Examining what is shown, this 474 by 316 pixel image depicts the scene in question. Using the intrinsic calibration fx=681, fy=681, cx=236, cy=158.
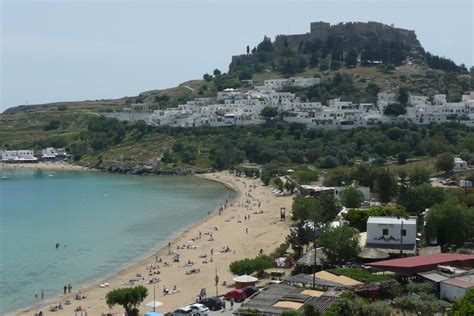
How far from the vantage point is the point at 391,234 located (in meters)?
25.1

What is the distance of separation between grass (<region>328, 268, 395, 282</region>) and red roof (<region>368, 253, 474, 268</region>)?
0.62 meters

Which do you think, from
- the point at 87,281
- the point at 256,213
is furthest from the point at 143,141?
the point at 87,281

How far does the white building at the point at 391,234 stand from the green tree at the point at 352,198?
9.77m

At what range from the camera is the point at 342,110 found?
241ft

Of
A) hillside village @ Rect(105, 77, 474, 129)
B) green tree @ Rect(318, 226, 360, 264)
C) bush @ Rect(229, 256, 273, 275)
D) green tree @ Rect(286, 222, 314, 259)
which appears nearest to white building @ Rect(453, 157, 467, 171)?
hillside village @ Rect(105, 77, 474, 129)

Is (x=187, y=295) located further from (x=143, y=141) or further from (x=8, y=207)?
(x=143, y=141)

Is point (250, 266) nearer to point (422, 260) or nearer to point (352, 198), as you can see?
point (422, 260)

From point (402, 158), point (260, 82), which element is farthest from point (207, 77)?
point (402, 158)

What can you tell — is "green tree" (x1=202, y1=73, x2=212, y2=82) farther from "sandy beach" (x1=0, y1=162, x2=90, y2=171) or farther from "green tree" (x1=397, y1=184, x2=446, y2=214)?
"green tree" (x1=397, y1=184, x2=446, y2=214)

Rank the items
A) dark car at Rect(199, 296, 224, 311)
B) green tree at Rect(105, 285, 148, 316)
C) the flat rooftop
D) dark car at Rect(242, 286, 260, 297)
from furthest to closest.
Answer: the flat rooftop, green tree at Rect(105, 285, 148, 316), dark car at Rect(242, 286, 260, 297), dark car at Rect(199, 296, 224, 311)

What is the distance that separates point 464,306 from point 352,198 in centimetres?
2014

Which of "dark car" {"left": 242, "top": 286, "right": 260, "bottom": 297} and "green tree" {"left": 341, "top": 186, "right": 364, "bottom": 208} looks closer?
"dark car" {"left": 242, "top": 286, "right": 260, "bottom": 297}

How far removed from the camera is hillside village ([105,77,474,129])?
71000 mm

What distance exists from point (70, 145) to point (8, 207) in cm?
3474
